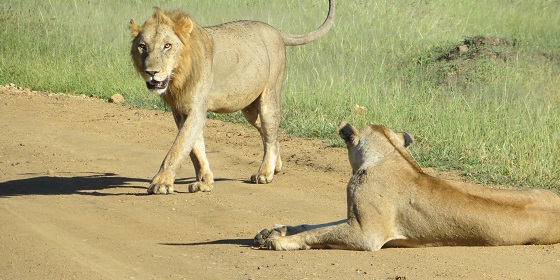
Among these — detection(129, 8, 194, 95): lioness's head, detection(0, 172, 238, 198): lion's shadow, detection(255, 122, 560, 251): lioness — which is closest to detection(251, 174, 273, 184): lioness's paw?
detection(0, 172, 238, 198): lion's shadow

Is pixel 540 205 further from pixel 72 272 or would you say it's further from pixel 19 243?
pixel 19 243

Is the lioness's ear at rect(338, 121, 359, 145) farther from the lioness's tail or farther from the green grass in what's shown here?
the lioness's tail

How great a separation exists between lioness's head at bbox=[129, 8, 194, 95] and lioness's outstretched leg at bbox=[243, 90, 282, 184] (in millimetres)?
1174

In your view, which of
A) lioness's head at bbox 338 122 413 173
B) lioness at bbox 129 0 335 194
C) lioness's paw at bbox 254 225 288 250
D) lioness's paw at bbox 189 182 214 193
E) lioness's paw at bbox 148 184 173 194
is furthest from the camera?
lioness's paw at bbox 189 182 214 193

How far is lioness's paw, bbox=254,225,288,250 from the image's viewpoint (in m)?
5.52

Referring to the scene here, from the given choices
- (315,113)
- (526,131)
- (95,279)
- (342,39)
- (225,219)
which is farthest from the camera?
(342,39)

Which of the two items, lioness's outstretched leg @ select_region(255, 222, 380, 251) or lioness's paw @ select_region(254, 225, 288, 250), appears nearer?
lioness's outstretched leg @ select_region(255, 222, 380, 251)

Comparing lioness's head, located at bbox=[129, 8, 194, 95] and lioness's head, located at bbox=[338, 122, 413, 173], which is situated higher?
lioness's head, located at bbox=[129, 8, 194, 95]

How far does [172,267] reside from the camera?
200 inches

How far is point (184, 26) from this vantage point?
298 inches

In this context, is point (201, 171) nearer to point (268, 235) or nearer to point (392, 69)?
point (268, 235)

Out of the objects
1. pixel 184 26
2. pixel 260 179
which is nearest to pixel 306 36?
pixel 260 179

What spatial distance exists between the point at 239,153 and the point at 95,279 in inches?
181

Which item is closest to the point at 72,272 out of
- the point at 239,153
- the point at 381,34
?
the point at 239,153
